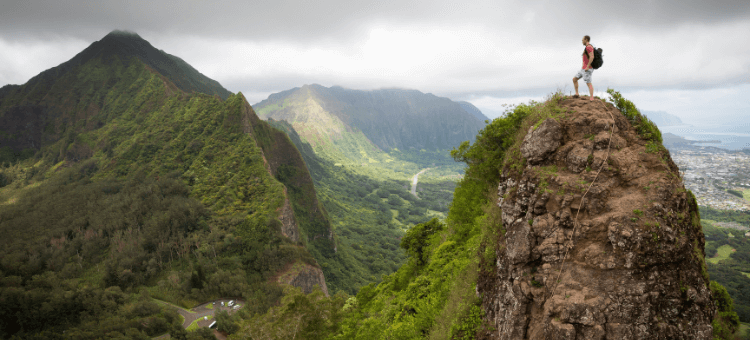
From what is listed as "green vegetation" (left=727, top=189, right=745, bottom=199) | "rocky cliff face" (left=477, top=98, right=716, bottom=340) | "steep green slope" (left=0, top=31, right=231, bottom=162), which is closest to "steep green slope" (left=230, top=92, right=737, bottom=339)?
"rocky cliff face" (left=477, top=98, right=716, bottom=340)

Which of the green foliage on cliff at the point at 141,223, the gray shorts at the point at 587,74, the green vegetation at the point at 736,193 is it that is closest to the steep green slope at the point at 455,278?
the gray shorts at the point at 587,74

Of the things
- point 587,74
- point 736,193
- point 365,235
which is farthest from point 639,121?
point 736,193

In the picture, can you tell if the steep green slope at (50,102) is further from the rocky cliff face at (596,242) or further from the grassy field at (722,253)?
the grassy field at (722,253)

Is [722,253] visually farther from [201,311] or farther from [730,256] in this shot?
[201,311]

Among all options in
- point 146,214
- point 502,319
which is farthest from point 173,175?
Answer: point 502,319

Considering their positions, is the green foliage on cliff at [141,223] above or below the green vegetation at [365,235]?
above

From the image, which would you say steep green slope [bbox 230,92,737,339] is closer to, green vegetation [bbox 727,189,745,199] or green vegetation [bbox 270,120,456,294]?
green vegetation [bbox 270,120,456,294]
